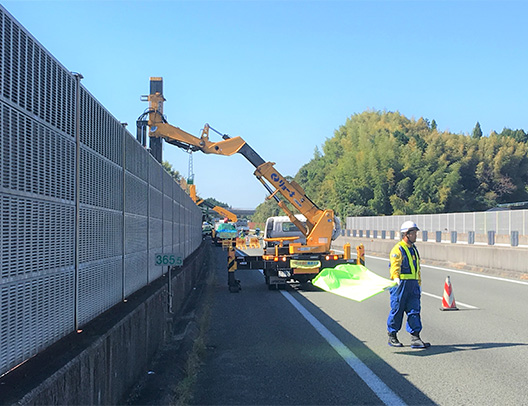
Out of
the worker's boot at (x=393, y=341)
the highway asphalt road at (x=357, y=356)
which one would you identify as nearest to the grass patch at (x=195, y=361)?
the highway asphalt road at (x=357, y=356)

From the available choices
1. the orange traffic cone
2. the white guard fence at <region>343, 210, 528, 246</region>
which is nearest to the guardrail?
the white guard fence at <region>343, 210, 528, 246</region>

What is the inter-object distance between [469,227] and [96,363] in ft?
136

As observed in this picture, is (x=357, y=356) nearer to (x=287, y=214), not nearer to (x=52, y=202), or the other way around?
(x=52, y=202)

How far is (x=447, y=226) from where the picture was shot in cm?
4691

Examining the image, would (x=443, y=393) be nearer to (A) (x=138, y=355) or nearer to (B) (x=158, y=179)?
(A) (x=138, y=355)

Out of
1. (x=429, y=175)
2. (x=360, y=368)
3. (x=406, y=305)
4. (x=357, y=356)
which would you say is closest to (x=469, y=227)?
(x=429, y=175)

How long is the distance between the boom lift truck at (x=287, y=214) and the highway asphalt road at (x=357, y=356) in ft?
9.10

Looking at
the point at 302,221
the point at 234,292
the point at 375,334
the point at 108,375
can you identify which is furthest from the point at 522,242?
the point at 108,375

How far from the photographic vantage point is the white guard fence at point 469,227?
31578 millimetres

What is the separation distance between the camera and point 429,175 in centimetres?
7738

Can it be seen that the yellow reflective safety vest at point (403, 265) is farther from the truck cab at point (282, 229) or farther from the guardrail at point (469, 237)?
the guardrail at point (469, 237)

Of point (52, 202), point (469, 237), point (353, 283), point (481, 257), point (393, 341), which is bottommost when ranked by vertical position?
point (393, 341)

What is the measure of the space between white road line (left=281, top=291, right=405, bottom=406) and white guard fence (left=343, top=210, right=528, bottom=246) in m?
16.5

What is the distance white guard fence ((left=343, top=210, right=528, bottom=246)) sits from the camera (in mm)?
31578
